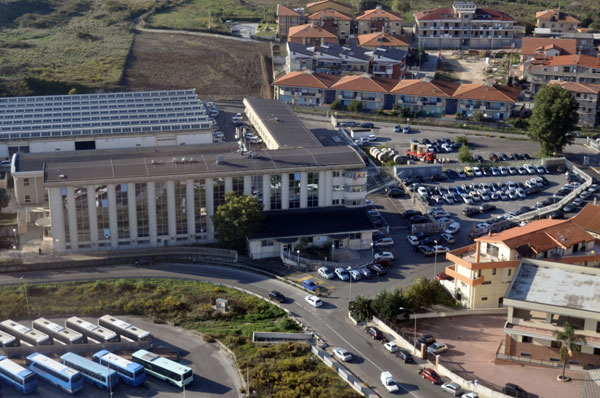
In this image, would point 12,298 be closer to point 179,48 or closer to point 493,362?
point 493,362

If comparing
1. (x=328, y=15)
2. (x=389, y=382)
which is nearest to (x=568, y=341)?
(x=389, y=382)

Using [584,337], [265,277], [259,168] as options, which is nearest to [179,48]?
[259,168]

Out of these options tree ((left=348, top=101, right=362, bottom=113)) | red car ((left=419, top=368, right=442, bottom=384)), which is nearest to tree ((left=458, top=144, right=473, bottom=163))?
tree ((left=348, top=101, right=362, bottom=113))

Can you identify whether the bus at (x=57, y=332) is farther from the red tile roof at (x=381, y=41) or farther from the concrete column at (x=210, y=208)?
the red tile roof at (x=381, y=41)

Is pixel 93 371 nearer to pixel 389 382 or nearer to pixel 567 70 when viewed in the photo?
pixel 389 382

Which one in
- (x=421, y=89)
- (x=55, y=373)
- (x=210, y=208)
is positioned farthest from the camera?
(x=421, y=89)
